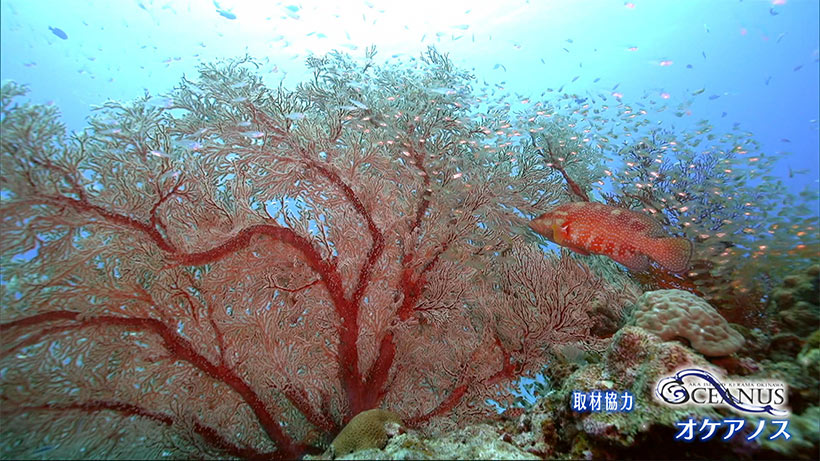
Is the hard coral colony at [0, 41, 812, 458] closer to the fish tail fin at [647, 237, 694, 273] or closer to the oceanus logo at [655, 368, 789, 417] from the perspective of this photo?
the fish tail fin at [647, 237, 694, 273]

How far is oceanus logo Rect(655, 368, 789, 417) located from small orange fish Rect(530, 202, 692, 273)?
121 cm

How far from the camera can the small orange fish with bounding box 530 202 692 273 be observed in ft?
10.3

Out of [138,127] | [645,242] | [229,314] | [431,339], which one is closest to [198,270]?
[229,314]

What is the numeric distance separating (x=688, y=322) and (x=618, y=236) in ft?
3.07

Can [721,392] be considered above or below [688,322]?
below

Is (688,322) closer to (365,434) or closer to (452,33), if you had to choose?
(365,434)

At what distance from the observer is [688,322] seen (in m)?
2.75

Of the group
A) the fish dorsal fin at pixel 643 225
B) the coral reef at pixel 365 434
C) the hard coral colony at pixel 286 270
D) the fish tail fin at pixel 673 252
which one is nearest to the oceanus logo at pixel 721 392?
the hard coral colony at pixel 286 270

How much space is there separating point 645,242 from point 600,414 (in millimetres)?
1831

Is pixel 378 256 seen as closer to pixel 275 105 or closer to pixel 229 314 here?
pixel 229 314

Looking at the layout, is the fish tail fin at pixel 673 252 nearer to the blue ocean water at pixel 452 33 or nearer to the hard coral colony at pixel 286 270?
the hard coral colony at pixel 286 270

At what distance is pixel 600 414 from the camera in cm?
223

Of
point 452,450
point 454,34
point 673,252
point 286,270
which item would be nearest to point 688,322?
point 673,252

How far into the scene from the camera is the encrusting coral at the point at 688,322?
255 cm
